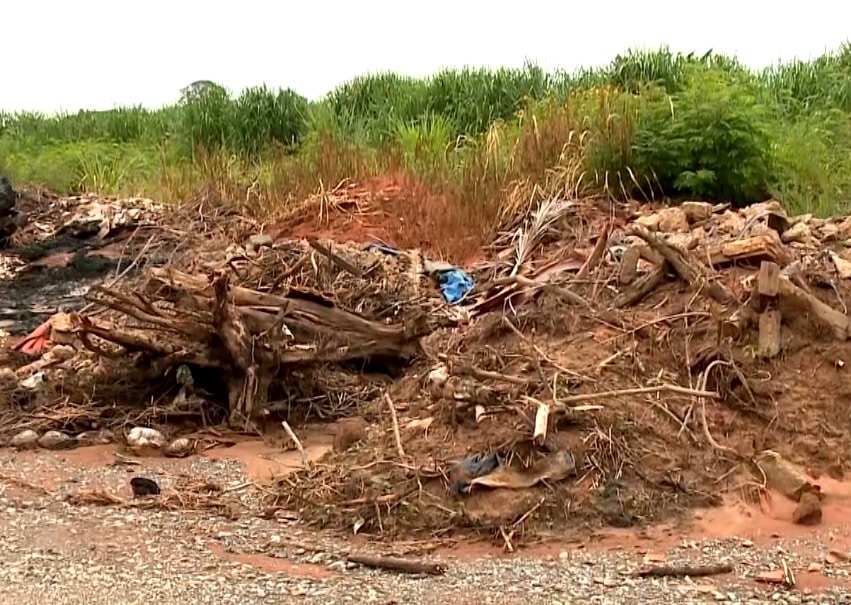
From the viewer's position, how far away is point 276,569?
13.8 feet

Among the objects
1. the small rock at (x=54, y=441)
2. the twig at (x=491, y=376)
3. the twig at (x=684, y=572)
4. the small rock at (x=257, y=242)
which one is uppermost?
the small rock at (x=257, y=242)

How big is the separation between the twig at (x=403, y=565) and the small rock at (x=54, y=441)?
8.60 ft

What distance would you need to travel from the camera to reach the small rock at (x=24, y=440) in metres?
6.22

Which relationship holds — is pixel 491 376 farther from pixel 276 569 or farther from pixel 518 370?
pixel 276 569

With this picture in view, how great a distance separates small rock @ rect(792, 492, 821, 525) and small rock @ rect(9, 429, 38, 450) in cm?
404

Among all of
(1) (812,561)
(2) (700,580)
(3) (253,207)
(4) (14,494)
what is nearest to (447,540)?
(2) (700,580)

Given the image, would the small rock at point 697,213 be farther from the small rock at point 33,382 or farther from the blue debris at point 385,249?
the small rock at point 33,382

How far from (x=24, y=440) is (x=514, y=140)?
7.39m

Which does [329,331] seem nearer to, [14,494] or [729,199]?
[14,494]

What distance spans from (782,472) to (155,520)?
8.98 ft

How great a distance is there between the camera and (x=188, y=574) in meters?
4.10

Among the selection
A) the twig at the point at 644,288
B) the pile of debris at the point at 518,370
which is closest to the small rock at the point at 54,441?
the pile of debris at the point at 518,370

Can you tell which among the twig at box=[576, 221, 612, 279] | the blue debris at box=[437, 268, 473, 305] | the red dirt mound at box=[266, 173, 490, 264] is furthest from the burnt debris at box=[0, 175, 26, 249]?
the twig at box=[576, 221, 612, 279]

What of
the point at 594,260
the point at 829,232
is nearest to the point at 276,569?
the point at 594,260
